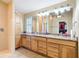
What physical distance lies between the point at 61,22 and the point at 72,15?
56cm

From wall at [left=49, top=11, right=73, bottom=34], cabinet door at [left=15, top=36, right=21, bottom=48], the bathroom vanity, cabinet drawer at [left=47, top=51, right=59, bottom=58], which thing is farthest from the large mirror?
cabinet drawer at [left=47, top=51, right=59, bottom=58]

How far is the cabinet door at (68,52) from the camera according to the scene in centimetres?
265

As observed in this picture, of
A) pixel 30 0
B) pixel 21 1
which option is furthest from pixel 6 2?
pixel 30 0

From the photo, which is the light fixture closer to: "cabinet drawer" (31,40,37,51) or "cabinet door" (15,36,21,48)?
"cabinet drawer" (31,40,37,51)

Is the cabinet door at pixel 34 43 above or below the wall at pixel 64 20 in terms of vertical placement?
below

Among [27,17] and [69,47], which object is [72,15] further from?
[27,17]

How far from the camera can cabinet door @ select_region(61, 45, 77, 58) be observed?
2.65 m

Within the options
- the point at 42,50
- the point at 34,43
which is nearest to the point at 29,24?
the point at 34,43

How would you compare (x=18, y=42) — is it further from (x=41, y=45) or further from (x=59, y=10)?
(x=59, y=10)

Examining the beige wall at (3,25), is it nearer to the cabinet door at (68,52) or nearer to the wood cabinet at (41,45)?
the wood cabinet at (41,45)

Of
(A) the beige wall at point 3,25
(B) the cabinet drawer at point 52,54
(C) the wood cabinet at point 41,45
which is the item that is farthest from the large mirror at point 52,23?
(A) the beige wall at point 3,25

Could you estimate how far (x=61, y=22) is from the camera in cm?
383

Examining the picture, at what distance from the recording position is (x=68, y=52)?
109 inches

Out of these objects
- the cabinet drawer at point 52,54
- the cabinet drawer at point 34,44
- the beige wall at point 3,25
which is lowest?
the cabinet drawer at point 52,54
